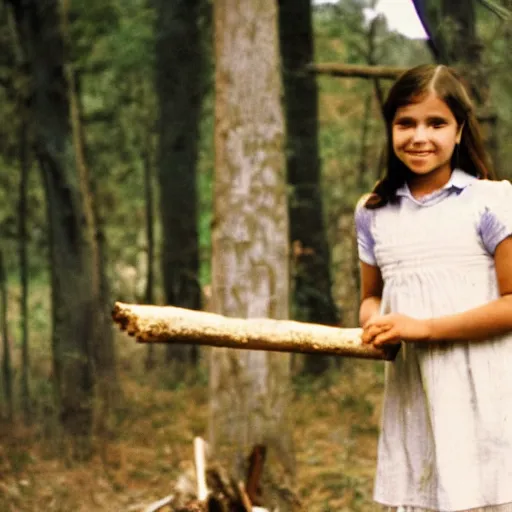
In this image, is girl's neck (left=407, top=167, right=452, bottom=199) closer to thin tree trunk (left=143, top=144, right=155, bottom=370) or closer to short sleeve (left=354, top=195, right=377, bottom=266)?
short sleeve (left=354, top=195, right=377, bottom=266)

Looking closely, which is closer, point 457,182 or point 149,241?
point 457,182

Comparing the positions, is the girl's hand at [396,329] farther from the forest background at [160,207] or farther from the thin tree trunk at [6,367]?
the thin tree trunk at [6,367]

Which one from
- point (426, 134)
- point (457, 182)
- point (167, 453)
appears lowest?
point (167, 453)

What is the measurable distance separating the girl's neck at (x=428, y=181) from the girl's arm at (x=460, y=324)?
306 mm

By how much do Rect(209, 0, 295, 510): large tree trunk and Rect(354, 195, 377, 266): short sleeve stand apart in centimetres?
296

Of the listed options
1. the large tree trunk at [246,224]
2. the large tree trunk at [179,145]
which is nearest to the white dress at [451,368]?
the large tree trunk at [246,224]

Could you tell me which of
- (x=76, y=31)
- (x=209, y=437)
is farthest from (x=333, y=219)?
(x=209, y=437)

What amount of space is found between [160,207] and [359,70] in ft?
24.1

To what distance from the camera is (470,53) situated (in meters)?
7.03

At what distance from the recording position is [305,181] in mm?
12117

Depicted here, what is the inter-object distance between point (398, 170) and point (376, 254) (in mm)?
289

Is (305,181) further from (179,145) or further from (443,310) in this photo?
(443,310)

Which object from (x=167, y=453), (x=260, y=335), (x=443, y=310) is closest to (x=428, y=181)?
(x=443, y=310)

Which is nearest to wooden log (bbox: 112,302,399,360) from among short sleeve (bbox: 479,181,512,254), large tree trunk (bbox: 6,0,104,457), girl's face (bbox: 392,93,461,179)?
short sleeve (bbox: 479,181,512,254)
